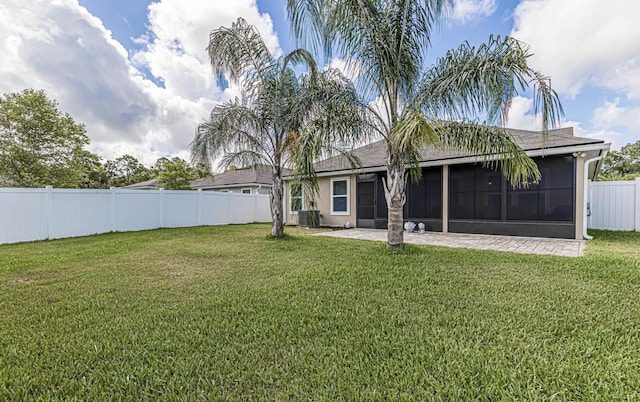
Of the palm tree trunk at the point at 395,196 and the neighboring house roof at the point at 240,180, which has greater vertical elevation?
the neighboring house roof at the point at 240,180

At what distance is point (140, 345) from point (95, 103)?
45.9 ft

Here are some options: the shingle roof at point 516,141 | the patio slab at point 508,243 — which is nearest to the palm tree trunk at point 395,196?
the shingle roof at point 516,141

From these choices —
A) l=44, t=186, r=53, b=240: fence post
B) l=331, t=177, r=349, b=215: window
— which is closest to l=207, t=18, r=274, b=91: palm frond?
l=331, t=177, r=349, b=215: window

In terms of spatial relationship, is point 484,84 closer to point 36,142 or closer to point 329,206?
point 329,206

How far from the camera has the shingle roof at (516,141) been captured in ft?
24.5

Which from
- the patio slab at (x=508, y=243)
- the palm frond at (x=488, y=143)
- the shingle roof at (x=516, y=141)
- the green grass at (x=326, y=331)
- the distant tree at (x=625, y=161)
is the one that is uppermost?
the distant tree at (x=625, y=161)

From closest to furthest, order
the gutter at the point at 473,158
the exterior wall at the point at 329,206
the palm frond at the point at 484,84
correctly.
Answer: the palm frond at the point at 484,84 < the gutter at the point at 473,158 < the exterior wall at the point at 329,206

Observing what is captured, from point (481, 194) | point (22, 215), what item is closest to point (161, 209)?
point (22, 215)

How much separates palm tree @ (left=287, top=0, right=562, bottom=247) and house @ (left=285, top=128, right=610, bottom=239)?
223 cm

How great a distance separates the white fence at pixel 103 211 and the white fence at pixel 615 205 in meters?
15.9

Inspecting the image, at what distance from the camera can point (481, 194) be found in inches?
352

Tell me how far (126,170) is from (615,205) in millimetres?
46575

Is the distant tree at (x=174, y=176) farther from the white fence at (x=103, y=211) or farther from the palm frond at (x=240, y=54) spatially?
the palm frond at (x=240, y=54)

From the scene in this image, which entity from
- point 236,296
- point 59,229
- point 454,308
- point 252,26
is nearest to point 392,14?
point 252,26
